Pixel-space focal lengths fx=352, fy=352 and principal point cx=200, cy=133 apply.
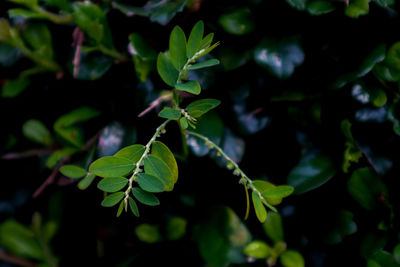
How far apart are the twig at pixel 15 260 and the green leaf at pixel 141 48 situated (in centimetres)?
111

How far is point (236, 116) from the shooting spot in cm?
123

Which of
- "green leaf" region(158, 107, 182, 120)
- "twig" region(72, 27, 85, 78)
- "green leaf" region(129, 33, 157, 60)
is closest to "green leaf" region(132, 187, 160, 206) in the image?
"green leaf" region(158, 107, 182, 120)

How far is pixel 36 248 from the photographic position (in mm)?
1534

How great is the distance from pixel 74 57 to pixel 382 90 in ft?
3.36

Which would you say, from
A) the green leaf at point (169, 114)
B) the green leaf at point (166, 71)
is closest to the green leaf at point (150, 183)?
the green leaf at point (169, 114)

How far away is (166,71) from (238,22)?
1.23 ft

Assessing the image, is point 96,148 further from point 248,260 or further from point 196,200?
point 248,260

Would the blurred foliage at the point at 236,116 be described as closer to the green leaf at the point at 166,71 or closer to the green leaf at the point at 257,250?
the green leaf at the point at 257,250

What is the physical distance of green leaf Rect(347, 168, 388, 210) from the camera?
1.10 metres

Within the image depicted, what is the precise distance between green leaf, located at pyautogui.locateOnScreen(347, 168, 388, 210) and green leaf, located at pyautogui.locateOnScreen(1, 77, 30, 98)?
1.23m

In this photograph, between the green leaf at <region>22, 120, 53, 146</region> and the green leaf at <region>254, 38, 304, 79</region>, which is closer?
the green leaf at <region>254, 38, 304, 79</region>

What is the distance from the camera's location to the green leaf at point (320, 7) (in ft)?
3.36

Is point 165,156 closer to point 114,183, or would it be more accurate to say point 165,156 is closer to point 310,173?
point 114,183

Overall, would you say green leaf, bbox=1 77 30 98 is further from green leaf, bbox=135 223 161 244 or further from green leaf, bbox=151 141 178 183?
green leaf, bbox=151 141 178 183
